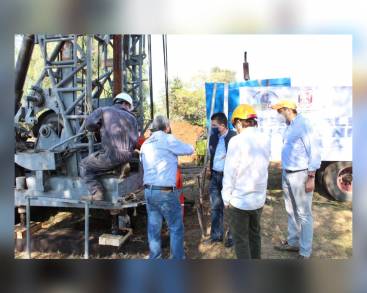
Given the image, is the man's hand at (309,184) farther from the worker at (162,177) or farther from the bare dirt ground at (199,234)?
the worker at (162,177)

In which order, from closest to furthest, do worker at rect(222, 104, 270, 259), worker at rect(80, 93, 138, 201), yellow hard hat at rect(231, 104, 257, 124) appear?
1. worker at rect(222, 104, 270, 259)
2. yellow hard hat at rect(231, 104, 257, 124)
3. worker at rect(80, 93, 138, 201)

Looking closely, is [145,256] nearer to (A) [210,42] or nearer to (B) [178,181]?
(B) [178,181]

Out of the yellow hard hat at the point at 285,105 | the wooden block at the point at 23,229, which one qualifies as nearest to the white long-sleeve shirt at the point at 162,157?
the yellow hard hat at the point at 285,105

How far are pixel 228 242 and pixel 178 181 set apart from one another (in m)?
0.74

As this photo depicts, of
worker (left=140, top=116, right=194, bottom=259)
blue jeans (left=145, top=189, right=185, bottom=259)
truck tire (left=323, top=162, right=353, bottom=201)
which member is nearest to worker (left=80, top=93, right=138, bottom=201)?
worker (left=140, top=116, right=194, bottom=259)

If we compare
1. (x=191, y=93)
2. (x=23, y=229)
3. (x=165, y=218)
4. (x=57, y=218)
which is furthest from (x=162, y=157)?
(x=23, y=229)

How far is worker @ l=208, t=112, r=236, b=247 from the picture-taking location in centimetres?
349

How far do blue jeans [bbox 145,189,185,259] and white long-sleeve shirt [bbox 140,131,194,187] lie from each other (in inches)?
4.1

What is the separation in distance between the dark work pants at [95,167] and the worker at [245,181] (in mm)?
1104

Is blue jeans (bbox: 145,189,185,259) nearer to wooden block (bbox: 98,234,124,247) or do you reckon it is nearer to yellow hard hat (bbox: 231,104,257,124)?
wooden block (bbox: 98,234,124,247)

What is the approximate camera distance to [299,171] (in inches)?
134

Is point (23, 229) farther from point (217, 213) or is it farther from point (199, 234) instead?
point (217, 213)

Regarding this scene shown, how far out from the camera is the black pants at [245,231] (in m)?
3.06
